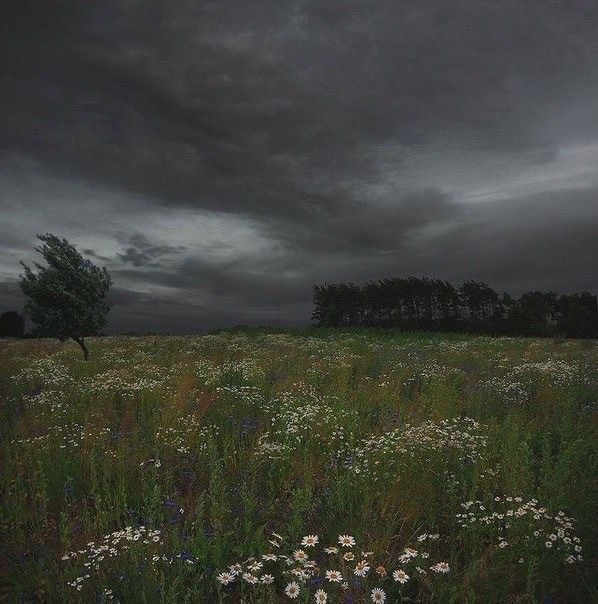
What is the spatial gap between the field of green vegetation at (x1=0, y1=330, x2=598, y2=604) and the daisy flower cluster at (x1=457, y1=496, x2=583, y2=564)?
0.08 feet

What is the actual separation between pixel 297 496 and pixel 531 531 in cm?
205

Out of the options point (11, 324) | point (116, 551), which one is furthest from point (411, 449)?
point (11, 324)

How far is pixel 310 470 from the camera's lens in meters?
5.58

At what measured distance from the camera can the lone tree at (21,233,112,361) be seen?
1639 centimetres

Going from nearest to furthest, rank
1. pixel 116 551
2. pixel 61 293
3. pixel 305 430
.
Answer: pixel 116 551 < pixel 305 430 < pixel 61 293

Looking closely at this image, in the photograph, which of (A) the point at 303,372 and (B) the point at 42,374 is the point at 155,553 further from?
(B) the point at 42,374

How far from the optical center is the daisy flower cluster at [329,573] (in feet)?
9.95

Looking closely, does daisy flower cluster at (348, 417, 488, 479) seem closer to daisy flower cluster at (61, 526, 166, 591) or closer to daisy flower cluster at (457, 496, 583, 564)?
daisy flower cluster at (457, 496, 583, 564)

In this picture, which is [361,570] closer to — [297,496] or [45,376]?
[297,496]

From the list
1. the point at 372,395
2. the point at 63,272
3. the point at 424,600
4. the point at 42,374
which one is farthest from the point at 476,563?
the point at 63,272

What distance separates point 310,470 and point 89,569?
2673mm

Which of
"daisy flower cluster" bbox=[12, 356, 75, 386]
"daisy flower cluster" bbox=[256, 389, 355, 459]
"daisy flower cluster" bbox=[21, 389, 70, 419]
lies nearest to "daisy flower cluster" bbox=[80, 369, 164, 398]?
"daisy flower cluster" bbox=[21, 389, 70, 419]

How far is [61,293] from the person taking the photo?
1641 cm

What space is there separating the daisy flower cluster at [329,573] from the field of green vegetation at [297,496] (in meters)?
0.02
